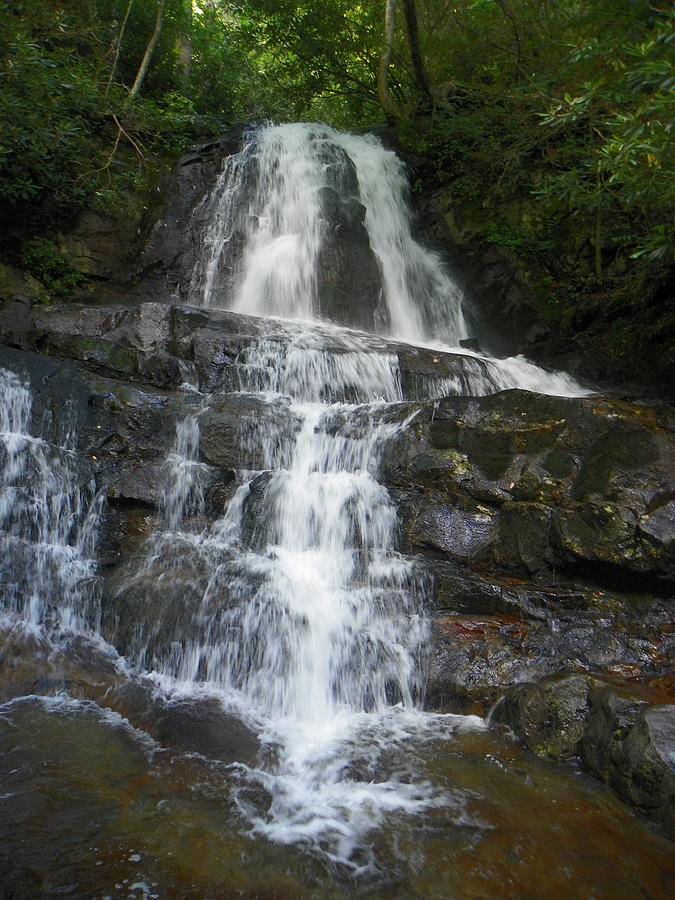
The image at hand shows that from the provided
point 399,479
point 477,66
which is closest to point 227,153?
point 477,66

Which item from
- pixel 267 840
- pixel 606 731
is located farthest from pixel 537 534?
pixel 267 840

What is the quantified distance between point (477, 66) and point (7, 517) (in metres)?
14.0

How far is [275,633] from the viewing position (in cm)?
496

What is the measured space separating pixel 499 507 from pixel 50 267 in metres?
8.22

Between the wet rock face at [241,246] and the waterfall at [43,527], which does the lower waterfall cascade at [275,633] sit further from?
the wet rock face at [241,246]

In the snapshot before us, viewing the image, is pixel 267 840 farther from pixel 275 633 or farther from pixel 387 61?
pixel 387 61

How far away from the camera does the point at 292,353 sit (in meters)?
7.82

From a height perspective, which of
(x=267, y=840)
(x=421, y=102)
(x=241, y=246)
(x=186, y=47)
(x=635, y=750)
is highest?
(x=186, y=47)

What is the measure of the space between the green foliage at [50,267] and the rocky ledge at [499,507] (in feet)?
5.92

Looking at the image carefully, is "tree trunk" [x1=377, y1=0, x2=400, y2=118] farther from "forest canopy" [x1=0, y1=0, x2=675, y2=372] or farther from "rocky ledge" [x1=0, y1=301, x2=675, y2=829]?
"rocky ledge" [x1=0, y1=301, x2=675, y2=829]

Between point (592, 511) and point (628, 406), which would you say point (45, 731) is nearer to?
point (592, 511)

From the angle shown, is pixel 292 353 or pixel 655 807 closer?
pixel 655 807

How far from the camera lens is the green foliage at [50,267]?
9477 millimetres

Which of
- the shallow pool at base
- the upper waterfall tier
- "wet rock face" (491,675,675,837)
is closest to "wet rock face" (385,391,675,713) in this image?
"wet rock face" (491,675,675,837)
